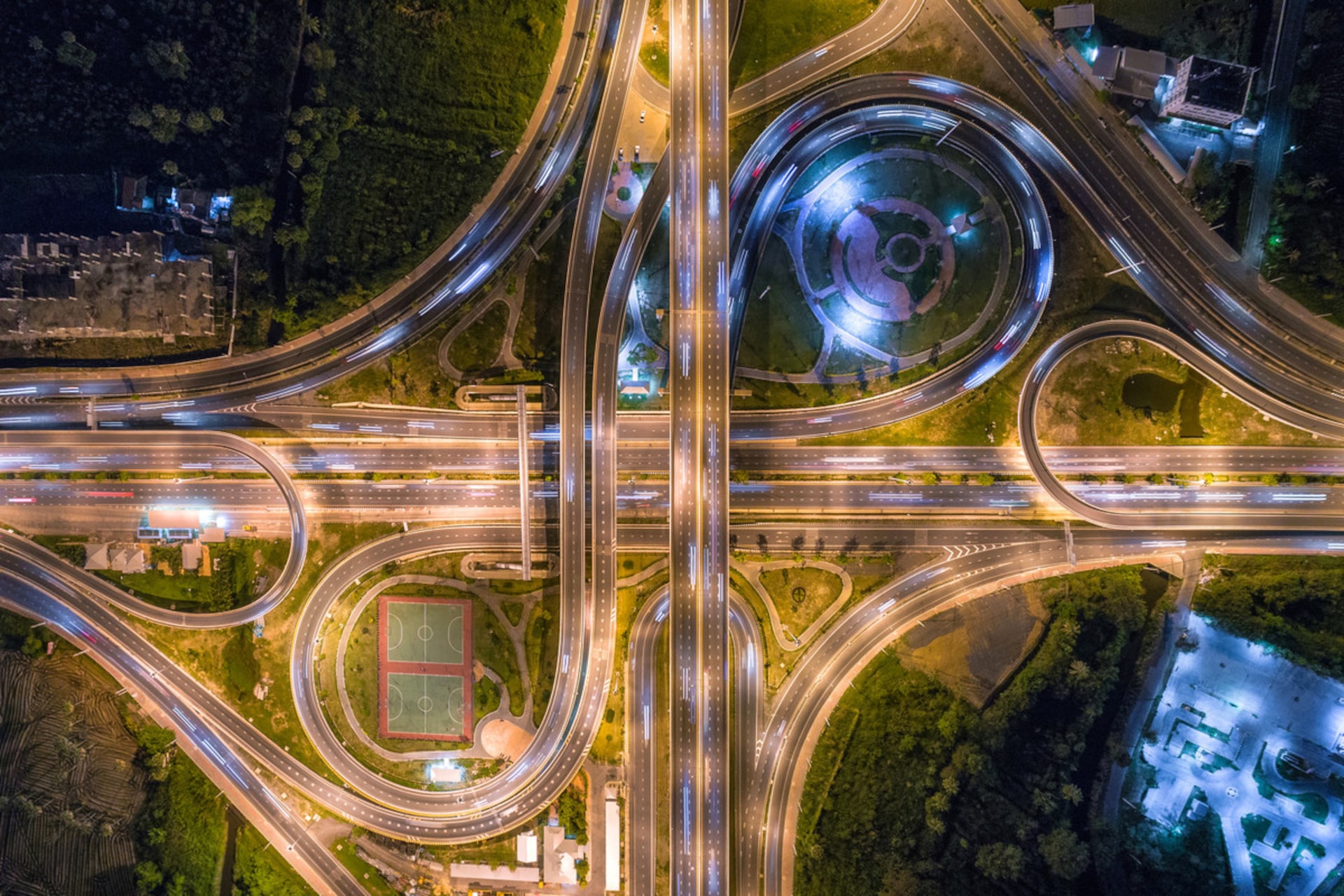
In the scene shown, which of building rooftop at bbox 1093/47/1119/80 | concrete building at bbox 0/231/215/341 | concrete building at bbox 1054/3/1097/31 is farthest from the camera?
concrete building at bbox 0/231/215/341

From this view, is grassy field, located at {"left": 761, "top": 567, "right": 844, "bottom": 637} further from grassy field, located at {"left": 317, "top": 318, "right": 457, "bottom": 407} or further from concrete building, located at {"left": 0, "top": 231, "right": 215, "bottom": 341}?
concrete building, located at {"left": 0, "top": 231, "right": 215, "bottom": 341}

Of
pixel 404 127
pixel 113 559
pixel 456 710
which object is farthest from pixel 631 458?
pixel 113 559

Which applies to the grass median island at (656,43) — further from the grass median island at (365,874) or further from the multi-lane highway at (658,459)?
the grass median island at (365,874)

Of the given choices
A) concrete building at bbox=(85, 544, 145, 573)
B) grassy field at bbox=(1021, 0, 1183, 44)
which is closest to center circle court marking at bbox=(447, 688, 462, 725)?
concrete building at bbox=(85, 544, 145, 573)

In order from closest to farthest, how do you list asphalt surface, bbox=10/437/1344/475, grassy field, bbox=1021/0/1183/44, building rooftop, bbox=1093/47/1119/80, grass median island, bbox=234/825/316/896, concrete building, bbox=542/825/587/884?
1. building rooftop, bbox=1093/47/1119/80
2. grassy field, bbox=1021/0/1183/44
3. asphalt surface, bbox=10/437/1344/475
4. concrete building, bbox=542/825/587/884
5. grass median island, bbox=234/825/316/896

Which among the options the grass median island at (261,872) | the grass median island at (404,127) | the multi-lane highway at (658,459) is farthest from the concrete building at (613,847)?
the grass median island at (404,127)

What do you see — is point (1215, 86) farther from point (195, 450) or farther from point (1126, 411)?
point (195, 450)
